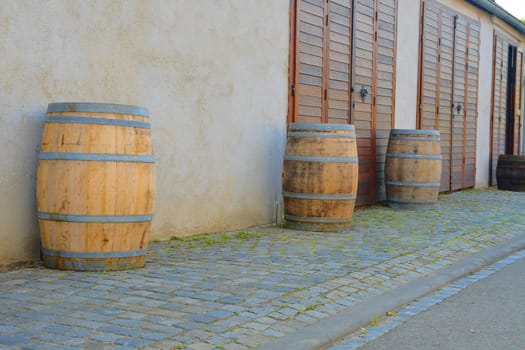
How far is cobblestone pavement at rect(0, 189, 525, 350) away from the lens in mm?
3736

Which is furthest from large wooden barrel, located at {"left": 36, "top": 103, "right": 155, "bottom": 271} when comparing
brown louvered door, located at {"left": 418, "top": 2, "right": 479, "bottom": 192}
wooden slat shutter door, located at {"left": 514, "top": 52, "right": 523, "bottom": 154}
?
wooden slat shutter door, located at {"left": 514, "top": 52, "right": 523, "bottom": 154}

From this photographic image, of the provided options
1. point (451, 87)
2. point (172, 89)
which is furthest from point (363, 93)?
point (172, 89)

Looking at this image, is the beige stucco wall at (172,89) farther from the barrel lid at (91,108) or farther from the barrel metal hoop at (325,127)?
Answer: the barrel metal hoop at (325,127)

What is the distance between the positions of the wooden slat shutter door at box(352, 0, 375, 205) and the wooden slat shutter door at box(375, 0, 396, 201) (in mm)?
191

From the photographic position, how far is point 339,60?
9.77 meters

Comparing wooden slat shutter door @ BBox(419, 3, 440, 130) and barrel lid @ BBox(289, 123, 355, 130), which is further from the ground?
wooden slat shutter door @ BBox(419, 3, 440, 130)

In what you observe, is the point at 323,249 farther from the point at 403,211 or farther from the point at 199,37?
the point at 403,211

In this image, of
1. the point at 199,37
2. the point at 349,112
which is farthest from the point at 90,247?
the point at 349,112

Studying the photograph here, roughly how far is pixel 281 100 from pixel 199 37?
1606 millimetres

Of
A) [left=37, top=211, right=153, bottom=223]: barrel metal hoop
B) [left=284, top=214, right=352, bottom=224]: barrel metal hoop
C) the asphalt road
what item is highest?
[left=37, top=211, right=153, bottom=223]: barrel metal hoop

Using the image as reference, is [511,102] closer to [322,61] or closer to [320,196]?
[322,61]

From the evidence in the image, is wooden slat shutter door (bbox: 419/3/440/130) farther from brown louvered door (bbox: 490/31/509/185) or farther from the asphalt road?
the asphalt road

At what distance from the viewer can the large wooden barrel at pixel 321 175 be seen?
7621 millimetres

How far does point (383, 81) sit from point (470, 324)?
705 centimetres
